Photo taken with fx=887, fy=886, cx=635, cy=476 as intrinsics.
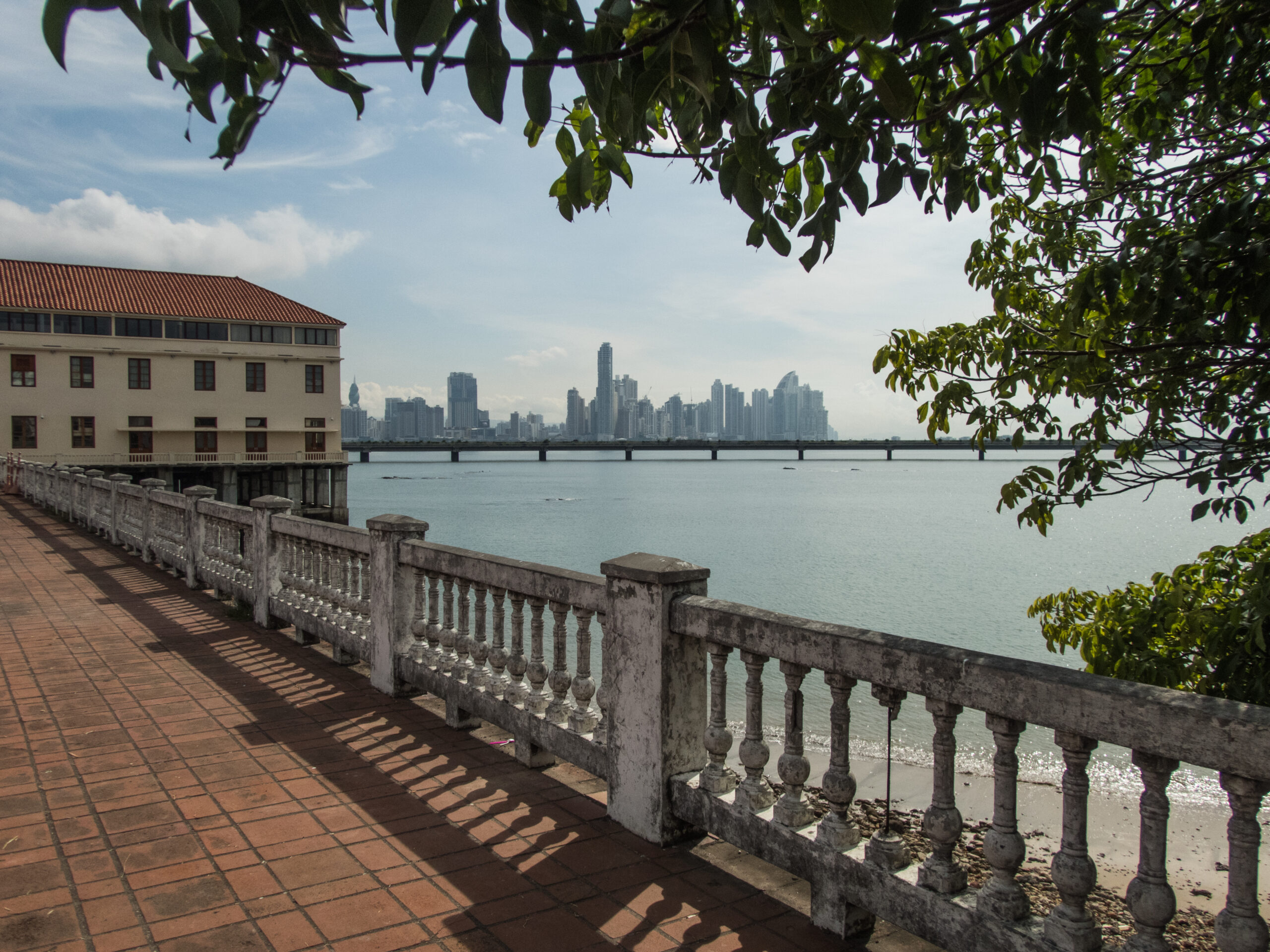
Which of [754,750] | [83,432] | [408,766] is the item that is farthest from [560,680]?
[83,432]

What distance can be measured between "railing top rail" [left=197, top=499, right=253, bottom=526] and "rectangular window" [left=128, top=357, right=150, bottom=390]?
47.3m

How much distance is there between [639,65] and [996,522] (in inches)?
2049

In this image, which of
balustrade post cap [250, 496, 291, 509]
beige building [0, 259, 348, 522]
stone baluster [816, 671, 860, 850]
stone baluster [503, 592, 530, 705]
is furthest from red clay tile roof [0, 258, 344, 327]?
stone baluster [816, 671, 860, 850]

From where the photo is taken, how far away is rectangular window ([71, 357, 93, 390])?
49812 millimetres

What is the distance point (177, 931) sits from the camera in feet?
10.3

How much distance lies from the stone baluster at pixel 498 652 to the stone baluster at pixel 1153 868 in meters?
3.39

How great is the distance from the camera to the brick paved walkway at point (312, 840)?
3182mm

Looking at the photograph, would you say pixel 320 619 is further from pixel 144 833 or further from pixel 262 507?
pixel 144 833

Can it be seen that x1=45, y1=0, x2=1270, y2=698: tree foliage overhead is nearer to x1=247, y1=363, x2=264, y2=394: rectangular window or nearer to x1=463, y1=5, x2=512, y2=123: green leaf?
x1=463, y1=5, x2=512, y2=123: green leaf

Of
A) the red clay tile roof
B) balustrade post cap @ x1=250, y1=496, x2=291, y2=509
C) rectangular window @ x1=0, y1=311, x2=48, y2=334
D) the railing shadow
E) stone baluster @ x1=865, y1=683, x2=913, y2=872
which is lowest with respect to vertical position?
the railing shadow

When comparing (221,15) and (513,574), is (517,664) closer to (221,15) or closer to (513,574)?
(513,574)

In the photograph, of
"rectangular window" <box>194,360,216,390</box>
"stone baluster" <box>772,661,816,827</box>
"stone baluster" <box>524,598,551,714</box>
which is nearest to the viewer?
"stone baluster" <box>772,661,816,827</box>

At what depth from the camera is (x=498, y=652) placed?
525 centimetres

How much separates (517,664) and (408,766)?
80cm
